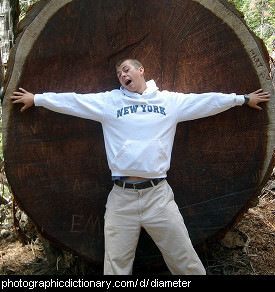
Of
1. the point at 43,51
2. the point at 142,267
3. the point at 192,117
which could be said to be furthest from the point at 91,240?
the point at 43,51

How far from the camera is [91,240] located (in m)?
2.87

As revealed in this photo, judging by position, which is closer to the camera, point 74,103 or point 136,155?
point 136,155

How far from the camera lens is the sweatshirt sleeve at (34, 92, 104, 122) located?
2572 mm

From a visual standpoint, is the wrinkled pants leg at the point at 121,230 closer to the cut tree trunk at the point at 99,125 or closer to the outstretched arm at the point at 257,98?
the cut tree trunk at the point at 99,125

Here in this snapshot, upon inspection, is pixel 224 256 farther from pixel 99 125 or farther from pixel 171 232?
pixel 99 125

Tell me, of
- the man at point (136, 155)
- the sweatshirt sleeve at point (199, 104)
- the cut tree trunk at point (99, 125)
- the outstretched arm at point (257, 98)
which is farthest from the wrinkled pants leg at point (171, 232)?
the outstretched arm at point (257, 98)

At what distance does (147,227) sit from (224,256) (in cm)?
109

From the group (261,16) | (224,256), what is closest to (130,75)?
(224,256)

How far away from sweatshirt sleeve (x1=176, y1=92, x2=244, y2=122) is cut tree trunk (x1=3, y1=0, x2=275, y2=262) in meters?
0.22

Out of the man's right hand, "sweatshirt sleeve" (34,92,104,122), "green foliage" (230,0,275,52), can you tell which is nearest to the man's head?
"sweatshirt sleeve" (34,92,104,122)

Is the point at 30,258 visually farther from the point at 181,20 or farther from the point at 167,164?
the point at 181,20

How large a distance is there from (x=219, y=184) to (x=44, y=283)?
1.50 m

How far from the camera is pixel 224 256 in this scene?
3.27 metres

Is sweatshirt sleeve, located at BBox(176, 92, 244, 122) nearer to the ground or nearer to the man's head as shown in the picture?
the man's head
